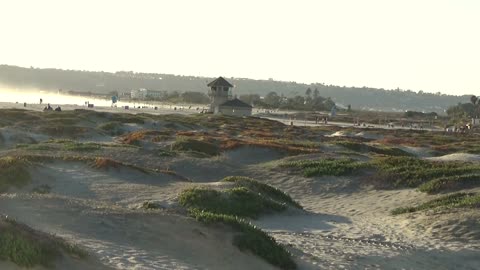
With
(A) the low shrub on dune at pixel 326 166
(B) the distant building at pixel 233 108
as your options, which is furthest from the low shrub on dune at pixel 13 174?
(B) the distant building at pixel 233 108

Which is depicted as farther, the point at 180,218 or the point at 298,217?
the point at 298,217

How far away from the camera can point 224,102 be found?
11381 cm

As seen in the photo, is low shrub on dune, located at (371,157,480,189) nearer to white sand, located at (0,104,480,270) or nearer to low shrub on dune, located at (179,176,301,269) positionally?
white sand, located at (0,104,480,270)

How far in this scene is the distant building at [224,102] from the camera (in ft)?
367

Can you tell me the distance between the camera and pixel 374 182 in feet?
95.6

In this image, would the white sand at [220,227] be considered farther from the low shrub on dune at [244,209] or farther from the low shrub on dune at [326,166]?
the low shrub on dune at [326,166]

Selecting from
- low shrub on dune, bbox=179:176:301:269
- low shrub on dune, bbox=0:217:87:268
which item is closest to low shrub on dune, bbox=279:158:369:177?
low shrub on dune, bbox=179:176:301:269

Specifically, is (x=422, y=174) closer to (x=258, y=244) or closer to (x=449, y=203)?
(x=449, y=203)

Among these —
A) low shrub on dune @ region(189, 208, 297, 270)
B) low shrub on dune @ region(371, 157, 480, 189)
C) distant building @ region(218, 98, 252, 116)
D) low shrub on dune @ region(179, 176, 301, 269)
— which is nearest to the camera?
low shrub on dune @ region(189, 208, 297, 270)

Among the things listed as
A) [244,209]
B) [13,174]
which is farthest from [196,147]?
[244,209]

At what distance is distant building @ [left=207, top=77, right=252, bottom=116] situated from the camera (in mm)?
111938

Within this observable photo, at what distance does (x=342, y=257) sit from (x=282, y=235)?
2.53 meters

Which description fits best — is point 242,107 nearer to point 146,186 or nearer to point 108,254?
point 146,186

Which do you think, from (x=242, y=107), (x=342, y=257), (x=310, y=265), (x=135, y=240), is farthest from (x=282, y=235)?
(x=242, y=107)
